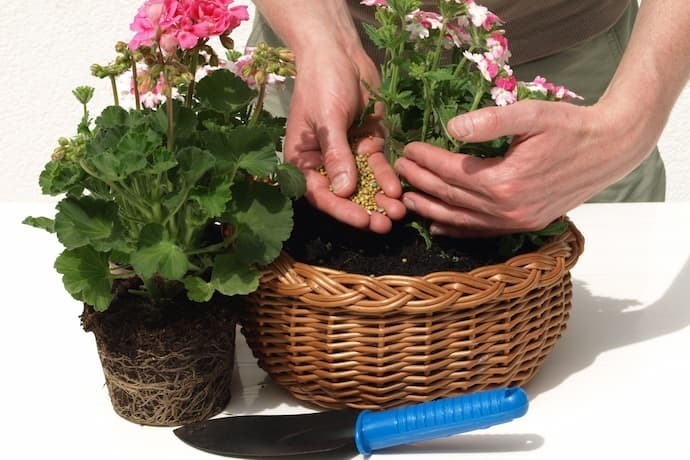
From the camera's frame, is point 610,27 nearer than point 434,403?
No

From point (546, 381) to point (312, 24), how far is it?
523 mm

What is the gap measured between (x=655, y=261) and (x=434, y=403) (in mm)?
641

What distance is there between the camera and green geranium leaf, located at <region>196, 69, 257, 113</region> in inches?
36.8

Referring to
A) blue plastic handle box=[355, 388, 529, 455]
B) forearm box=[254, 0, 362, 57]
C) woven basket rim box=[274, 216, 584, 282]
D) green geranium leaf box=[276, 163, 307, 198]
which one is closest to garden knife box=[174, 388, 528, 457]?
blue plastic handle box=[355, 388, 529, 455]

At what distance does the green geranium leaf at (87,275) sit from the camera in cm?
85

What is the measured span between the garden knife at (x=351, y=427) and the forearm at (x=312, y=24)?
47 centimetres

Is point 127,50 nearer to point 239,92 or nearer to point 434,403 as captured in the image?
point 239,92

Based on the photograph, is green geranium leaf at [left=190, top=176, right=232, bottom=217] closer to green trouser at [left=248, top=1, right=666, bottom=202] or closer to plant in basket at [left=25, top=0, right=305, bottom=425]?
plant in basket at [left=25, top=0, right=305, bottom=425]

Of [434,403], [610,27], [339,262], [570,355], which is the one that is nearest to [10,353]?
[339,262]

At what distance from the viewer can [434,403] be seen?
32.8 inches

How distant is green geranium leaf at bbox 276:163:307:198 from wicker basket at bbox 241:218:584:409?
76 millimetres

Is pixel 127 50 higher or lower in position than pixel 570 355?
higher

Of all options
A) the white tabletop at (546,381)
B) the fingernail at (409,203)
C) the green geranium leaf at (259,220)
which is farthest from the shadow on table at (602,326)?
the green geranium leaf at (259,220)

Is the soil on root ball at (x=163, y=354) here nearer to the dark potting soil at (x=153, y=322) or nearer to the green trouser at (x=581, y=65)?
the dark potting soil at (x=153, y=322)
